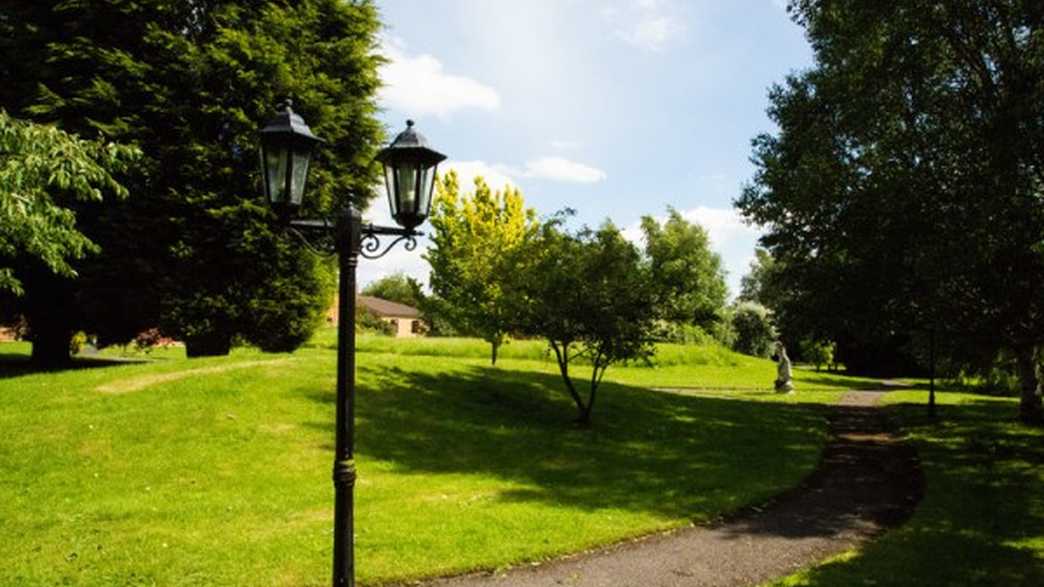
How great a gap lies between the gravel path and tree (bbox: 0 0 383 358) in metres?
15.0

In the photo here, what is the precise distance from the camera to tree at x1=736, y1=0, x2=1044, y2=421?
583 inches

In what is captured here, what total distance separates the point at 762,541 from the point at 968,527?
3.88 meters

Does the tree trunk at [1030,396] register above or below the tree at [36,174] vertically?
below

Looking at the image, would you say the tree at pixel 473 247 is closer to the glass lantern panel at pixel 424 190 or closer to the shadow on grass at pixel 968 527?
the shadow on grass at pixel 968 527

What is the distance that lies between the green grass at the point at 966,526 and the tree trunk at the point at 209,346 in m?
20.5

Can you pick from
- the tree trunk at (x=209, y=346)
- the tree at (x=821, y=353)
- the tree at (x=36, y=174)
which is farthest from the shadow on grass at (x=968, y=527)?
the tree at (x=821, y=353)

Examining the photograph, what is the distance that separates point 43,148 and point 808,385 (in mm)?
38483

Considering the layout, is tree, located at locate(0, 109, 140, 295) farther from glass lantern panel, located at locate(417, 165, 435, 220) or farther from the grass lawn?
glass lantern panel, located at locate(417, 165, 435, 220)

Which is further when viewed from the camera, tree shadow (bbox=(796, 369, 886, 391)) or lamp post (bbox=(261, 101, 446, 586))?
tree shadow (bbox=(796, 369, 886, 391))

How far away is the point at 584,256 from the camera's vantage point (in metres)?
20.3

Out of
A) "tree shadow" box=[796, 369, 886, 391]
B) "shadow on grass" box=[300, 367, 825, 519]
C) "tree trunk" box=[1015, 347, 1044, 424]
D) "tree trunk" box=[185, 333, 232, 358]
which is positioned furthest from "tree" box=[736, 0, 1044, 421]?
"tree trunk" box=[185, 333, 232, 358]

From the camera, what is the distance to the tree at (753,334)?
229ft

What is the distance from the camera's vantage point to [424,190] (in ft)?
20.3

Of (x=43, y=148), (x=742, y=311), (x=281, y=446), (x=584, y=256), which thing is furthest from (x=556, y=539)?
(x=742, y=311)
